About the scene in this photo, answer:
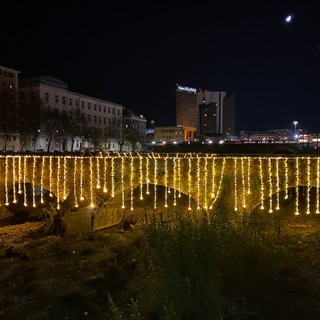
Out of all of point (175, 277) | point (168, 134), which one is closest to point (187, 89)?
point (168, 134)

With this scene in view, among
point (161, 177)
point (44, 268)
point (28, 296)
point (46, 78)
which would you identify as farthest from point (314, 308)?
point (46, 78)

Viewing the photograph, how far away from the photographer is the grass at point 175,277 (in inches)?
269

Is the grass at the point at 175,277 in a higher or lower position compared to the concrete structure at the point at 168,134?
lower

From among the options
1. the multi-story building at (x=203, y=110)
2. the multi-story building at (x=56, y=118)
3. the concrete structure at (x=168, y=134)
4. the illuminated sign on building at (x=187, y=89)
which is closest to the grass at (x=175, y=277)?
the multi-story building at (x=56, y=118)

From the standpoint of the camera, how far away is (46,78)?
6384cm

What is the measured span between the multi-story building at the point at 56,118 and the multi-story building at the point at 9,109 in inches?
53.0

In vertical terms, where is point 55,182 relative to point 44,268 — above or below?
above

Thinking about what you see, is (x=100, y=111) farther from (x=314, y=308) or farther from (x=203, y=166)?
(x=314, y=308)

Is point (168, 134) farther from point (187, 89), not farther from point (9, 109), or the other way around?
point (9, 109)

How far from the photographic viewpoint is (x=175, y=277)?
6.79 metres

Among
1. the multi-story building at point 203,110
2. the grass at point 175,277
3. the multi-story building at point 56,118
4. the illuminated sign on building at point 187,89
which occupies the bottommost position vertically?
the grass at point 175,277

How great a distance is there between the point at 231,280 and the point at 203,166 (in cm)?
719

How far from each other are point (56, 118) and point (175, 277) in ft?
169

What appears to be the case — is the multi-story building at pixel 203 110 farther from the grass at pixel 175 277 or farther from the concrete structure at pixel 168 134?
the grass at pixel 175 277
